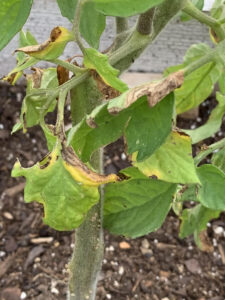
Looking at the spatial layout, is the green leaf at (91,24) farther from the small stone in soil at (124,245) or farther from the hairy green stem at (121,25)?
the small stone in soil at (124,245)

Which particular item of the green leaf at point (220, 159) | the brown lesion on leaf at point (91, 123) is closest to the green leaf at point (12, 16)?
the brown lesion on leaf at point (91, 123)

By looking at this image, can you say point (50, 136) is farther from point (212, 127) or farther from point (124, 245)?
point (124, 245)

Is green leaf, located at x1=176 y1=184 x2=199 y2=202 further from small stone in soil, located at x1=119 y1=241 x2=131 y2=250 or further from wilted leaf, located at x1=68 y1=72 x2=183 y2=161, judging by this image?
small stone in soil, located at x1=119 y1=241 x2=131 y2=250

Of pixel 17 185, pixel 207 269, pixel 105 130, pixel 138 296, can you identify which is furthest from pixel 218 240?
pixel 105 130

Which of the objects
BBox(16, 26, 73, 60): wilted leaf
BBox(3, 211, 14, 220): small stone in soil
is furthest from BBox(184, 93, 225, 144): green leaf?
BBox(3, 211, 14, 220): small stone in soil

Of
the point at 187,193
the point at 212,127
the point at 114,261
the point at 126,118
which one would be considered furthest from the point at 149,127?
the point at 114,261

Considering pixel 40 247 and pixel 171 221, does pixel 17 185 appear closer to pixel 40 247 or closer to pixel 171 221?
pixel 40 247
